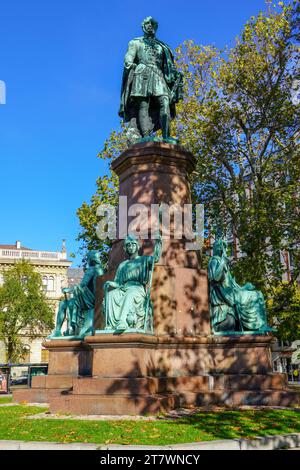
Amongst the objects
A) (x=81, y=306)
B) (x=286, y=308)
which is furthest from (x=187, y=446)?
(x=286, y=308)

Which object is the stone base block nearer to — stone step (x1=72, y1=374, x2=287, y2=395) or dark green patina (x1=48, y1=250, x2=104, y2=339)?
dark green patina (x1=48, y1=250, x2=104, y2=339)

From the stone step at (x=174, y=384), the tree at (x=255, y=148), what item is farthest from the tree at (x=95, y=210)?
the stone step at (x=174, y=384)

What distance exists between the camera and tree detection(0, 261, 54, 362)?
145 feet

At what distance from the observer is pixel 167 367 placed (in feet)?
33.3

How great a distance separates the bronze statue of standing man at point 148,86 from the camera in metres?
13.5

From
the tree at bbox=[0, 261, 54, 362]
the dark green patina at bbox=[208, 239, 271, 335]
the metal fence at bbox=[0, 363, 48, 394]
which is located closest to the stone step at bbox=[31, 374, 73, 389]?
the dark green patina at bbox=[208, 239, 271, 335]

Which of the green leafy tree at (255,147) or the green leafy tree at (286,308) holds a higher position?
the green leafy tree at (255,147)

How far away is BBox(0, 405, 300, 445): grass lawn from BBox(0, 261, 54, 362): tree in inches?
1451

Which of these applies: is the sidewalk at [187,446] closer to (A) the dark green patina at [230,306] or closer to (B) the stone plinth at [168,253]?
(B) the stone plinth at [168,253]

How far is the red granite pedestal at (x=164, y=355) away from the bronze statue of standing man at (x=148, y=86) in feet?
4.69

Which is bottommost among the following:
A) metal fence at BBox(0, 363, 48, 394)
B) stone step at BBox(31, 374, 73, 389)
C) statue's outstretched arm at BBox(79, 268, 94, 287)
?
metal fence at BBox(0, 363, 48, 394)

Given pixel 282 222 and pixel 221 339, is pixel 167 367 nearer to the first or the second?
pixel 221 339

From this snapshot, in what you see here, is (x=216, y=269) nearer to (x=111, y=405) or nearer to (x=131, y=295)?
(x=131, y=295)
